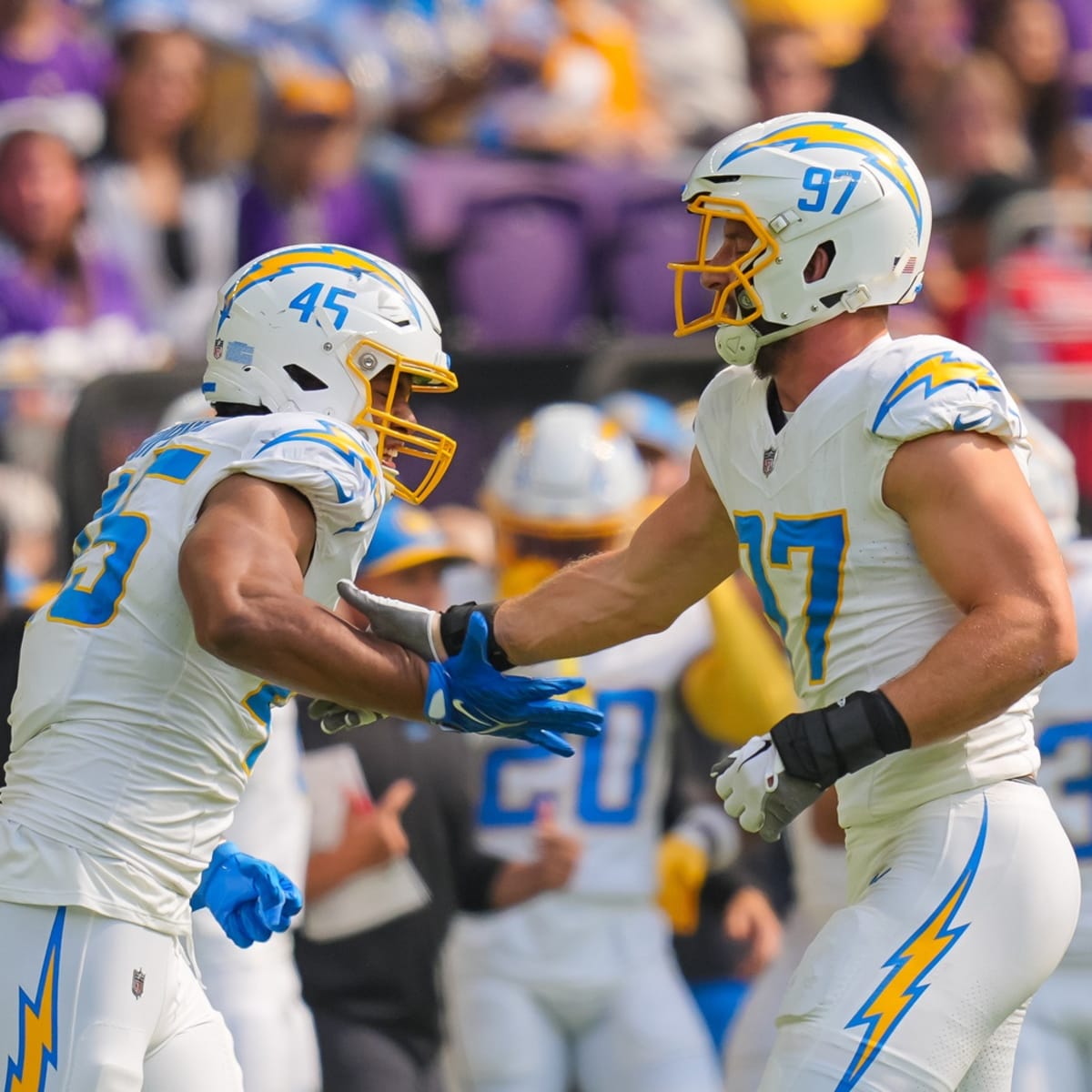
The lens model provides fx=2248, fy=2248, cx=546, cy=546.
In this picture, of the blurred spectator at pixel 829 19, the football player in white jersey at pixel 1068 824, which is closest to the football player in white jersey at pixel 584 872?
the football player in white jersey at pixel 1068 824

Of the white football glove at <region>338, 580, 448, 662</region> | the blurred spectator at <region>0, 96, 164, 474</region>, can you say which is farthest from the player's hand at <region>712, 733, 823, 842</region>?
the blurred spectator at <region>0, 96, 164, 474</region>

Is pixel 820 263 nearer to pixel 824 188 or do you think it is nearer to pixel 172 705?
pixel 824 188

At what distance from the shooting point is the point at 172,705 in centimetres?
377

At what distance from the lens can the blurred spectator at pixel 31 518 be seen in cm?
691

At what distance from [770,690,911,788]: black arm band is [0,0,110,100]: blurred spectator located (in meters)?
5.63

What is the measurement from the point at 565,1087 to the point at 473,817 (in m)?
0.76

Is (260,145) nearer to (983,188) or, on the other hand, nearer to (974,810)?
(983,188)

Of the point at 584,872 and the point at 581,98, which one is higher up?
the point at 581,98

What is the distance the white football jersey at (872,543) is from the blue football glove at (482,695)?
428 millimetres

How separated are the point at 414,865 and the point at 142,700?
8.01ft

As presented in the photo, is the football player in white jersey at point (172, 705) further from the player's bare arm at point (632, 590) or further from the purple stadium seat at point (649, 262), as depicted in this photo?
the purple stadium seat at point (649, 262)

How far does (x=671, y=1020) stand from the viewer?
5891mm

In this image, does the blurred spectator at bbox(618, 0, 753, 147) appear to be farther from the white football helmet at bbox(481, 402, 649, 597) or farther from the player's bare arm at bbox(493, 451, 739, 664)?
the player's bare arm at bbox(493, 451, 739, 664)

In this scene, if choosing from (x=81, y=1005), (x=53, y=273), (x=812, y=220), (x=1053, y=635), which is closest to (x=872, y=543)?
(x=1053, y=635)
